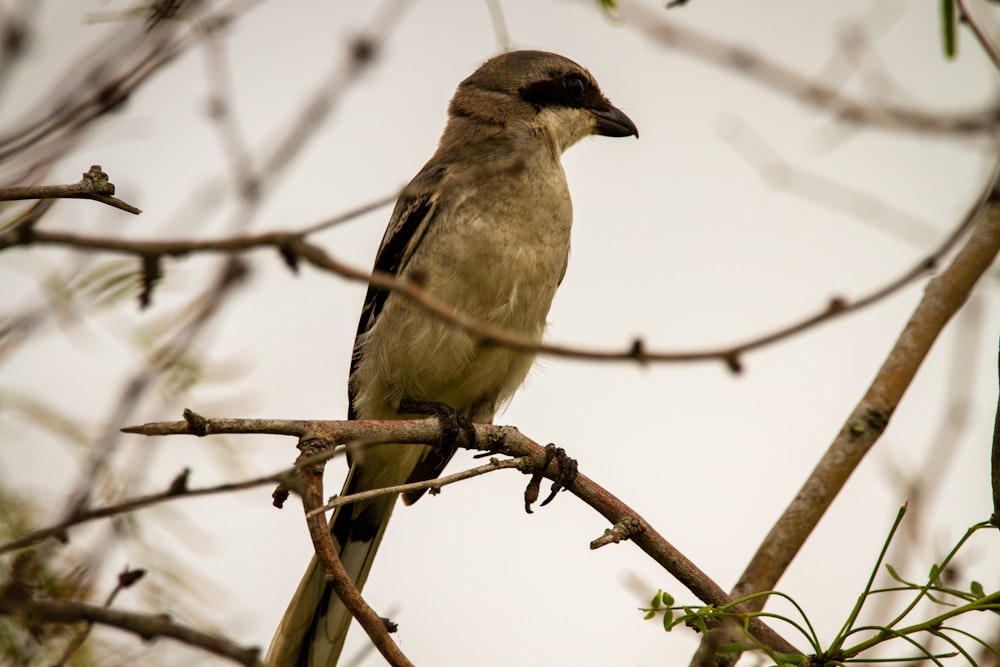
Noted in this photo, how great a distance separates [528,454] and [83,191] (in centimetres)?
202

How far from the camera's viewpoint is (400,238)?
196 inches

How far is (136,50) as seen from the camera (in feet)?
8.30

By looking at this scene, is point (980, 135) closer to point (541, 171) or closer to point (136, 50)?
point (541, 171)

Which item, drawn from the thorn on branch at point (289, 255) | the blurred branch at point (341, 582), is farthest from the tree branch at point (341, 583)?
the thorn on branch at point (289, 255)

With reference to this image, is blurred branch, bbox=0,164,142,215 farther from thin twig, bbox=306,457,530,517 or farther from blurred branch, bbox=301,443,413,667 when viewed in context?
thin twig, bbox=306,457,530,517

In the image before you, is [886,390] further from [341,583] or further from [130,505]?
[130,505]

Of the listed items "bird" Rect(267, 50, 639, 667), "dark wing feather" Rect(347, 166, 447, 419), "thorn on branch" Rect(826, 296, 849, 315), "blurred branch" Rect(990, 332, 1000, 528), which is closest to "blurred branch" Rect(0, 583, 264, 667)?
"thorn on branch" Rect(826, 296, 849, 315)

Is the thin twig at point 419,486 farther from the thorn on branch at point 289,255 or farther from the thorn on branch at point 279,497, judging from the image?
the thorn on branch at point 289,255

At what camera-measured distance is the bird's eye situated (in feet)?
18.8

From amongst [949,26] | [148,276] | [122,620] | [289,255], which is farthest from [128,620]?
[949,26]

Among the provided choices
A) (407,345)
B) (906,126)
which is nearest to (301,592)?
(407,345)

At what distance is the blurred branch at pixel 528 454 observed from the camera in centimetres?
256

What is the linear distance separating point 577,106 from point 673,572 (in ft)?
10.7

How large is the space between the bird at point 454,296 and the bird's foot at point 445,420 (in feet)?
0.03
